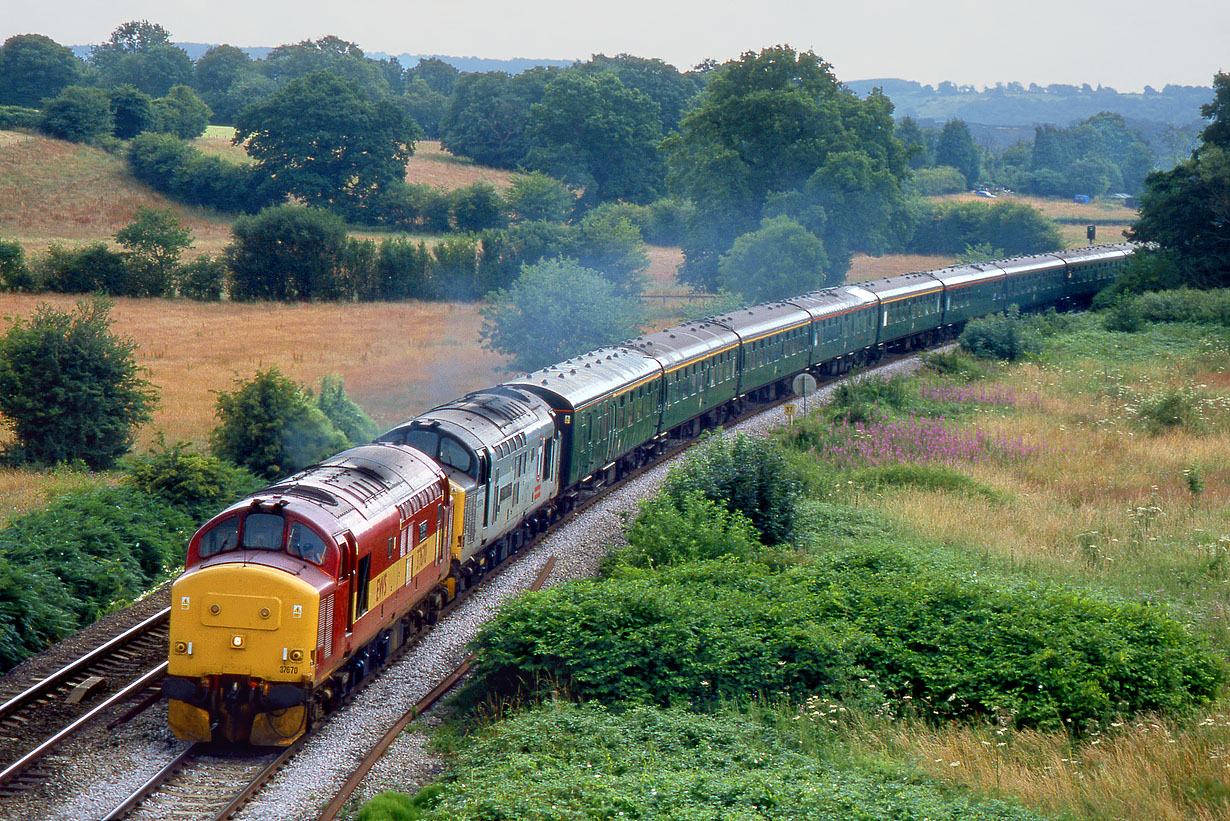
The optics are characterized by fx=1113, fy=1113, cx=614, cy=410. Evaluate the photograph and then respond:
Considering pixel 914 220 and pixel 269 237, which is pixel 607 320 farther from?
pixel 914 220

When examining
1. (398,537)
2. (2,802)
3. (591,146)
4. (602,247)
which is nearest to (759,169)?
(602,247)

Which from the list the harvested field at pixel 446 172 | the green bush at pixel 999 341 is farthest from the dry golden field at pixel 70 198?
the green bush at pixel 999 341

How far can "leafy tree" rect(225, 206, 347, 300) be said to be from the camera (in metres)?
63.4

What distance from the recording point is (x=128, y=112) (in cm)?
9238

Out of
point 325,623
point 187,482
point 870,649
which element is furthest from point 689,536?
point 187,482

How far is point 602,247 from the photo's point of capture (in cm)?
6375

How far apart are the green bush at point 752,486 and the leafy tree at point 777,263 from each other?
126 feet

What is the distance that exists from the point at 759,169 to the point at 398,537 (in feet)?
200

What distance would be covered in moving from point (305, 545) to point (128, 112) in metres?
90.7

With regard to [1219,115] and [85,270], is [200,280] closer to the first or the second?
[85,270]

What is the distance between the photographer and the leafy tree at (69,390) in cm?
2881

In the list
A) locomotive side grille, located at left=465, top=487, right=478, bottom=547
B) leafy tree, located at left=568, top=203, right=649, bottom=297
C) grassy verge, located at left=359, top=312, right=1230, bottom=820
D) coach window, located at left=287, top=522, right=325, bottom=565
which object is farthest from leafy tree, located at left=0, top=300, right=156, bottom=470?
leafy tree, located at left=568, top=203, right=649, bottom=297

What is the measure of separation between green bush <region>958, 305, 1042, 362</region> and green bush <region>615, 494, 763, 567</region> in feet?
89.0

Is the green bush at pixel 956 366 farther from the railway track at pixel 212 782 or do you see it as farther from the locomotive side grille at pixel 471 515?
the railway track at pixel 212 782
